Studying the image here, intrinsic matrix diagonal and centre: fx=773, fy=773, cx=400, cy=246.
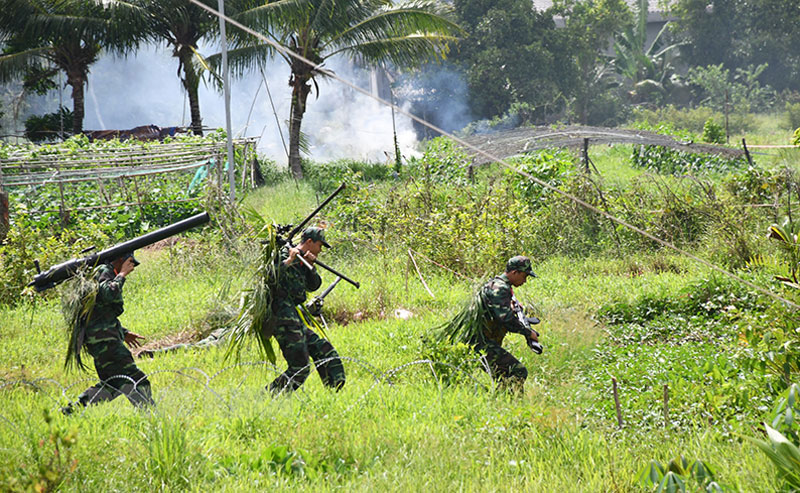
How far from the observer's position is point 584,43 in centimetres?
3400

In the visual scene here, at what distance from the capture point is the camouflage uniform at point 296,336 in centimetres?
633

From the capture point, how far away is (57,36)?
66.8 feet

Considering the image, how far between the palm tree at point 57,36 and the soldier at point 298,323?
48.7 feet

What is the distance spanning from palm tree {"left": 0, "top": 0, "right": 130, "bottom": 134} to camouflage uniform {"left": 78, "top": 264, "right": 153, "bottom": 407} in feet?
47.9

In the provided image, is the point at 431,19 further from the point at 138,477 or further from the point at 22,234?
the point at 138,477

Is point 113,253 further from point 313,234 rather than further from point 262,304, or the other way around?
point 313,234

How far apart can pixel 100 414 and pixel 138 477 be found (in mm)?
1185

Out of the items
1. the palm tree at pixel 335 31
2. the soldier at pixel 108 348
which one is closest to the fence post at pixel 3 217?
the soldier at pixel 108 348

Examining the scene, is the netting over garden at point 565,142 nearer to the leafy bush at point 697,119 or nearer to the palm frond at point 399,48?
the palm frond at point 399,48

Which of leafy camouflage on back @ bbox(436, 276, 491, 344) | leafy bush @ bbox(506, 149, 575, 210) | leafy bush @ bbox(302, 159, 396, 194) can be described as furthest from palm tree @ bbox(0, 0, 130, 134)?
leafy camouflage on back @ bbox(436, 276, 491, 344)

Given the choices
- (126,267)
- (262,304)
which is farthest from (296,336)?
(126,267)

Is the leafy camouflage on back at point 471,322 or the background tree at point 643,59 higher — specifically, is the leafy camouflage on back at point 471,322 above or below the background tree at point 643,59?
below

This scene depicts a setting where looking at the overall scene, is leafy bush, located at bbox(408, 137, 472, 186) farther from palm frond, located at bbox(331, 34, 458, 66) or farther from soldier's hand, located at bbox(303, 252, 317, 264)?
soldier's hand, located at bbox(303, 252, 317, 264)

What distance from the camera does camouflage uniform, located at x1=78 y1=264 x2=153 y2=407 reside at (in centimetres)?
618
